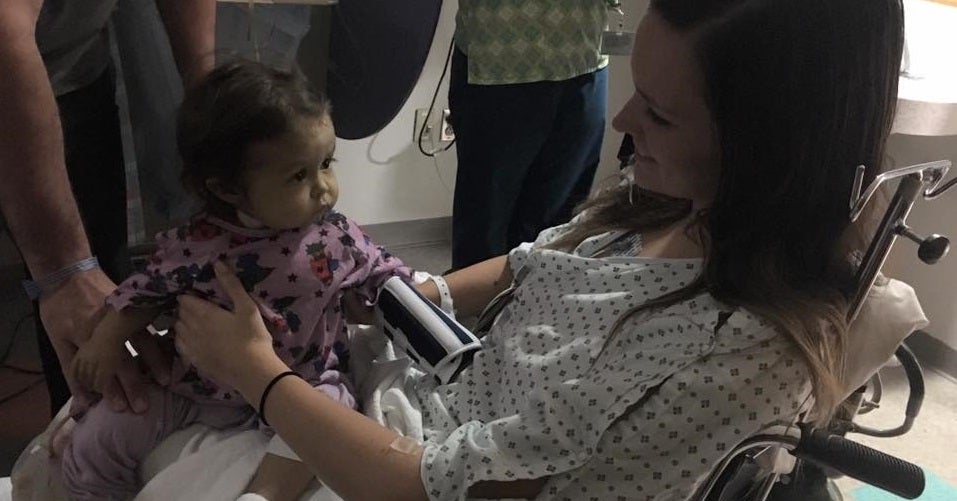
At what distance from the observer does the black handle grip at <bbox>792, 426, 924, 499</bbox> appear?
83cm

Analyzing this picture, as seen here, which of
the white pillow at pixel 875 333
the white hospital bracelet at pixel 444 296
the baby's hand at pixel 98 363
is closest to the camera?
the white pillow at pixel 875 333

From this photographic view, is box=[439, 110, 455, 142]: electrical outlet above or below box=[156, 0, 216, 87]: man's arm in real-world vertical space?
below

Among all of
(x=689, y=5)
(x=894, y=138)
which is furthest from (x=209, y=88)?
(x=894, y=138)

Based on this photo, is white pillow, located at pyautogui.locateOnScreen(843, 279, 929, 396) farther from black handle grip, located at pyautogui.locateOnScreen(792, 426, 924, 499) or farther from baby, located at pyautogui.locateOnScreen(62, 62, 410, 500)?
baby, located at pyautogui.locateOnScreen(62, 62, 410, 500)

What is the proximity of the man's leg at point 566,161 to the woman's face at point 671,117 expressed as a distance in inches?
34.7

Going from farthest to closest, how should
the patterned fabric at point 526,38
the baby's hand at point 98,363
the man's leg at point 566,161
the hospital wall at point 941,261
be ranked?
Result: the hospital wall at point 941,261
the man's leg at point 566,161
the patterned fabric at point 526,38
the baby's hand at point 98,363

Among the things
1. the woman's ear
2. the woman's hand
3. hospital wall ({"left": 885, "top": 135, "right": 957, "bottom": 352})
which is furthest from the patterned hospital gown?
hospital wall ({"left": 885, "top": 135, "right": 957, "bottom": 352})

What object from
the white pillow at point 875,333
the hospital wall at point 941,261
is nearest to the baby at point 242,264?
the white pillow at point 875,333

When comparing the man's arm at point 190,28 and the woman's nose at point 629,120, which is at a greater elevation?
the woman's nose at point 629,120

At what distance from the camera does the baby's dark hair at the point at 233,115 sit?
0.96m

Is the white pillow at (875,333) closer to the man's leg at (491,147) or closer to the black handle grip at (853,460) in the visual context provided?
the black handle grip at (853,460)

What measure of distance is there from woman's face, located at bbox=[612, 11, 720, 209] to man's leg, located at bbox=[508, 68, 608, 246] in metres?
0.88

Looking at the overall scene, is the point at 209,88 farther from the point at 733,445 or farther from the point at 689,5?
the point at 733,445

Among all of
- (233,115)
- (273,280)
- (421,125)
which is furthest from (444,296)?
(421,125)
